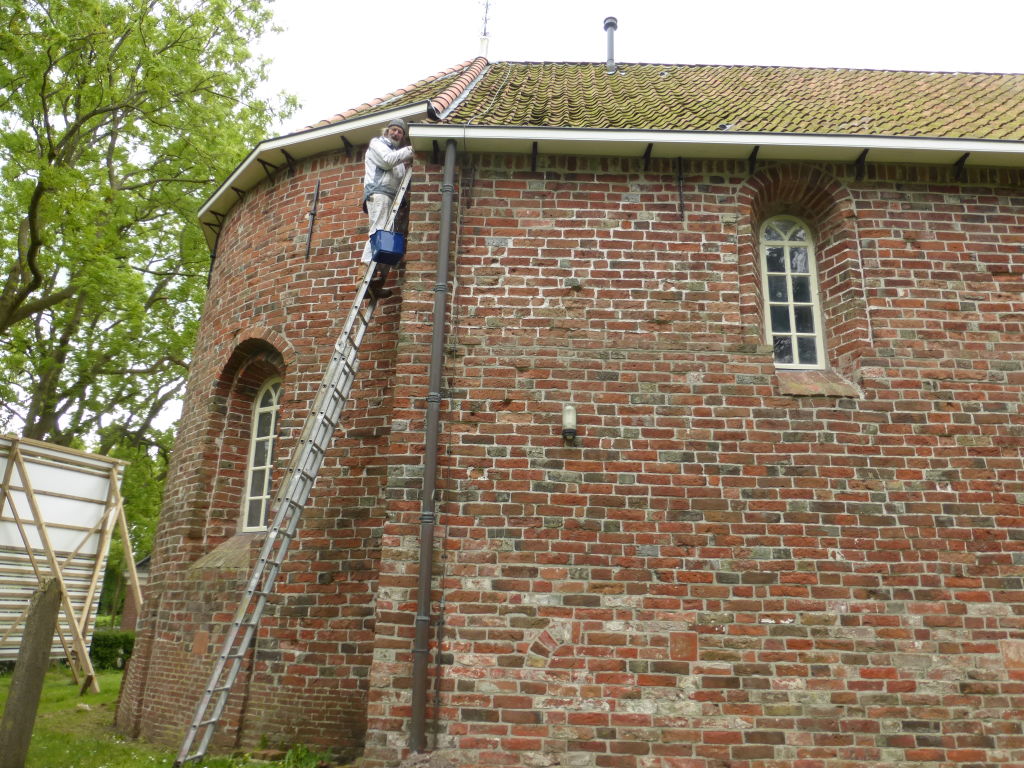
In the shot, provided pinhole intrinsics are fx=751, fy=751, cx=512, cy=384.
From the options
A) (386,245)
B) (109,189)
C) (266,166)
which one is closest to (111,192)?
(109,189)

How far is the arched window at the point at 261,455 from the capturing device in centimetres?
827

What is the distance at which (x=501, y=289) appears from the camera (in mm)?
6746

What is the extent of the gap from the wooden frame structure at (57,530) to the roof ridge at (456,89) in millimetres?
7224

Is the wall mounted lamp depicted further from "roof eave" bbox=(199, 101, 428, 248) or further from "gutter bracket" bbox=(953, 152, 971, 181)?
"gutter bracket" bbox=(953, 152, 971, 181)

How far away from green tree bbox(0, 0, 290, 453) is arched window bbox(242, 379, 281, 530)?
14.3 feet

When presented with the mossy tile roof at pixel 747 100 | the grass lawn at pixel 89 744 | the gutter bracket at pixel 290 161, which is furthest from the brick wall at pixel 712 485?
the gutter bracket at pixel 290 161

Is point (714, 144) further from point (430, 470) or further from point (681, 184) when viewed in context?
point (430, 470)

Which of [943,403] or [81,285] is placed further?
[81,285]

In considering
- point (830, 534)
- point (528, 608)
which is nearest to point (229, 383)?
point (528, 608)

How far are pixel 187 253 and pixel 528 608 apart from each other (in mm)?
13342

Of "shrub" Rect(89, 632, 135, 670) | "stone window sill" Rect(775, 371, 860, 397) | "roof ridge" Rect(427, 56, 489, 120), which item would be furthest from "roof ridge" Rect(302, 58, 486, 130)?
"shrub" Rect(89, 632, 135, 670)

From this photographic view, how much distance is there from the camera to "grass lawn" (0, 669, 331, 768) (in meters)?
6.32

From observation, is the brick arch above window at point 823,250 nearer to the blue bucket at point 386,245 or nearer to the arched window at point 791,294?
the arched window at point 791,294

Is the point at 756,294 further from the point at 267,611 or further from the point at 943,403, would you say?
the point at 267,611
